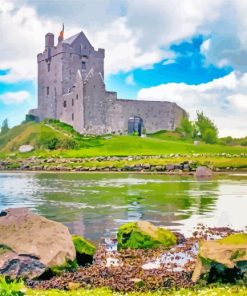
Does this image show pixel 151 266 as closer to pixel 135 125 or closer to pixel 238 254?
pixel 238 254

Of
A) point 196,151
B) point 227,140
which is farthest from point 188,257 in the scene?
point 227,140

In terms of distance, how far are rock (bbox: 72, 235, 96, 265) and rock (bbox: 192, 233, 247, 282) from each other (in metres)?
4.22

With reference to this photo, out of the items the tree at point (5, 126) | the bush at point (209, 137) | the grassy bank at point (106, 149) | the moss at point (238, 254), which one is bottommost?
the moss at point (238, 254)

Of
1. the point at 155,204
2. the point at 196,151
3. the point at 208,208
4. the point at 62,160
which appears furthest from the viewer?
the point at 196,151

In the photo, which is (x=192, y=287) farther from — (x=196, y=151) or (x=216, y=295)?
(x=196, y=151)

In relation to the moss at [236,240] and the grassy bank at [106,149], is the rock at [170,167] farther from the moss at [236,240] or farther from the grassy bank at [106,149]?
the moss at [236,240]

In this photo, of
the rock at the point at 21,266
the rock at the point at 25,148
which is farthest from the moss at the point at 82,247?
the rock at the point at 25,148

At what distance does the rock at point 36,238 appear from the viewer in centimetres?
1586

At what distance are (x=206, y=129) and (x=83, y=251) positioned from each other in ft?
383

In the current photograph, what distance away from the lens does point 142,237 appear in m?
19.6

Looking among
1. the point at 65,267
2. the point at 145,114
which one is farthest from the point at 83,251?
the point at 145,114

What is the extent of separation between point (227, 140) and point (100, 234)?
123 meters

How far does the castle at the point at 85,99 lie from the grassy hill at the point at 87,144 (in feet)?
12.1

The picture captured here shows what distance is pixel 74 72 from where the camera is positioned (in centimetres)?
13212
